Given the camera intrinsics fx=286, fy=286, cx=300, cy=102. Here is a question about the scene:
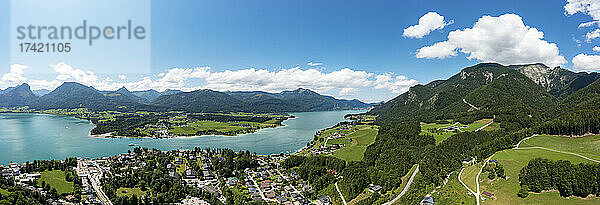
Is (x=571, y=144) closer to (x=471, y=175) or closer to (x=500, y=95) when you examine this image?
(x=471, y=175)

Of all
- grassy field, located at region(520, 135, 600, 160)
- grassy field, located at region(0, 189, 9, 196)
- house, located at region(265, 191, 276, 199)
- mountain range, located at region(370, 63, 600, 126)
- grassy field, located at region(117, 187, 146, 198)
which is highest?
mountain range, located at region(370, 63, 600, 126)

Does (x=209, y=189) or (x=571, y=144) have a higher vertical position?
(x=571, y=144)

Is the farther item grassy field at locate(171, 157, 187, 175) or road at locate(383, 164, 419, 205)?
grassy field at locate(171, 157, 187, 175)

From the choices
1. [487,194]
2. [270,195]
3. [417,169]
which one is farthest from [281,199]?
[487,194]

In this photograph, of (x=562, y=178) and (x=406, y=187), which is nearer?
(x=562, y=178)

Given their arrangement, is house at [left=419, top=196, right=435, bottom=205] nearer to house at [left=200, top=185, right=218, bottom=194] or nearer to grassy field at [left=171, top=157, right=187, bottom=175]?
house at [left=200, top=185, right=218, bottom=194]

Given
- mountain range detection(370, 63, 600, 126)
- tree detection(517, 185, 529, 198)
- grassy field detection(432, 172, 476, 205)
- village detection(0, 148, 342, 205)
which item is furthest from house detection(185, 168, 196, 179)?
mountain range detection(370, 63, 600, 126)

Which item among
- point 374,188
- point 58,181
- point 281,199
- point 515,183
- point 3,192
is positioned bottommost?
point 281,199

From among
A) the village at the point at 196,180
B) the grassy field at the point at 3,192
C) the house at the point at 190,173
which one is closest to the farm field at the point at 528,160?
the village at the point at 196,180
